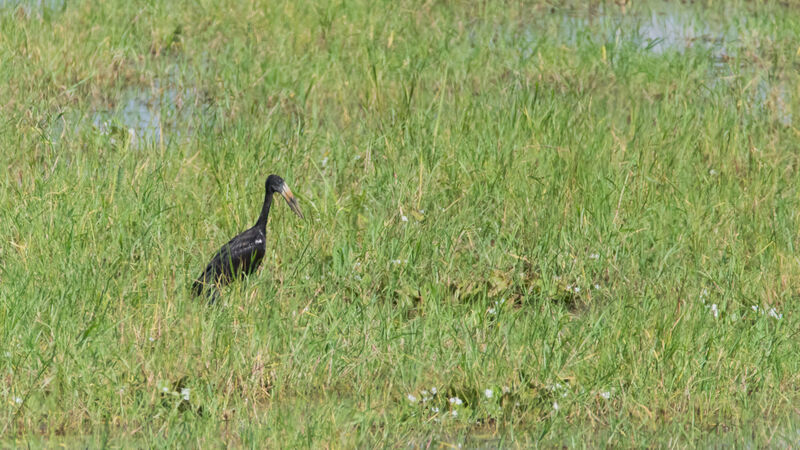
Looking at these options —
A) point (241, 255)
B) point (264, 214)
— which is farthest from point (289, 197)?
point (241, 255)

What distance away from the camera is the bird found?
18.8ft

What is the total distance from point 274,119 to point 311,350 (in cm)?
320

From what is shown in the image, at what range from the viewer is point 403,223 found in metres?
6.52

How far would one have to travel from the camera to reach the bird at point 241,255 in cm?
573

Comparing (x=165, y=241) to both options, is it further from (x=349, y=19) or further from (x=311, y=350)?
(x=349, y=19)

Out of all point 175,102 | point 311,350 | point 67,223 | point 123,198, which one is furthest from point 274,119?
point 311,350

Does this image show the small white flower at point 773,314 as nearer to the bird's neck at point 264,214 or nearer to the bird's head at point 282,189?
the bird's head at point 282,189

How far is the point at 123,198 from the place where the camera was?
21.5ft

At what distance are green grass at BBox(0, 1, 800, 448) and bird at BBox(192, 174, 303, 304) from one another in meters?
0.13

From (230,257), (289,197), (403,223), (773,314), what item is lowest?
(773,314)

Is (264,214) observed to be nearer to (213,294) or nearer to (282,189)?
(282,189)

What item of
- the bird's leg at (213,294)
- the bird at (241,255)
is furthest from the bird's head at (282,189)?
the bird's leg at (213,294)

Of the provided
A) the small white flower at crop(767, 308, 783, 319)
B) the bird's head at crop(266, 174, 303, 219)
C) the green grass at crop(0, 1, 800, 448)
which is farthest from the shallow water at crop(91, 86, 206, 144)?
the small white flower at crop(767, 308, 783, 319)

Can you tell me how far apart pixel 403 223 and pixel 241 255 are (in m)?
1.04
